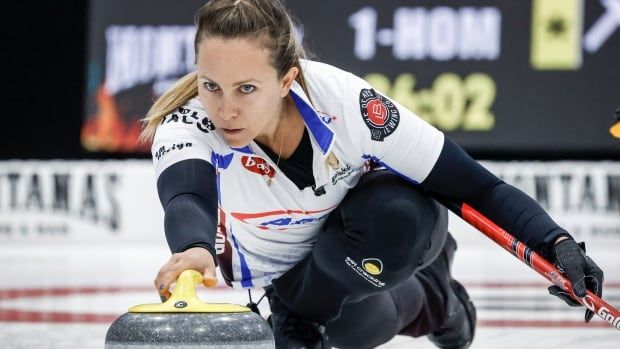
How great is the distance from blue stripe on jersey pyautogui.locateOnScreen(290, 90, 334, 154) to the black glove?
0.54 metres

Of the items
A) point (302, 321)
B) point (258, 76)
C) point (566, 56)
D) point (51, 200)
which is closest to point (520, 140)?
point (566, 56)

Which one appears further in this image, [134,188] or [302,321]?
[134,188]

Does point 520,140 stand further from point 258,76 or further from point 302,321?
point 258,76

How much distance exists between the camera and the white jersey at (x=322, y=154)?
244 cm

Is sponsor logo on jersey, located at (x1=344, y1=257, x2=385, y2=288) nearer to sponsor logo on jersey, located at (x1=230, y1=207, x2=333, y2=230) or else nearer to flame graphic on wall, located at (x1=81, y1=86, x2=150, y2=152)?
sponsor logo on jersey, located at (x1=230, y1=207, x2=333, y2=230)

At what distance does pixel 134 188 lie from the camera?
765cm

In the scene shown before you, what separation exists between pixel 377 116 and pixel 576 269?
565mm

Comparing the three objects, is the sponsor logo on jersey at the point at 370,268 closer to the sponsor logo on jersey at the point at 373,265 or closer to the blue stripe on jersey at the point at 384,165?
the sponsor logo on jersey at the point at 373,265

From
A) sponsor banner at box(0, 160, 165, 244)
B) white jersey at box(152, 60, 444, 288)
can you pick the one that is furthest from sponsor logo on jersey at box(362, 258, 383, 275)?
sponsor banner at box(0, 160, 165, 244)

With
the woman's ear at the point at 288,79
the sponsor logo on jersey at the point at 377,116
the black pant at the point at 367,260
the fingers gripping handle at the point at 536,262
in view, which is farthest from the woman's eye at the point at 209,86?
the fingers gripping handle at the point at 536,262

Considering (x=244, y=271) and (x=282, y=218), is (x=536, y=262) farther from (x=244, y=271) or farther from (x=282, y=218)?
(x=244, y=271)

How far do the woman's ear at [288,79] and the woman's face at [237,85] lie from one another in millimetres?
42

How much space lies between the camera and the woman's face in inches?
83.4

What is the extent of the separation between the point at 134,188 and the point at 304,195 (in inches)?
206
